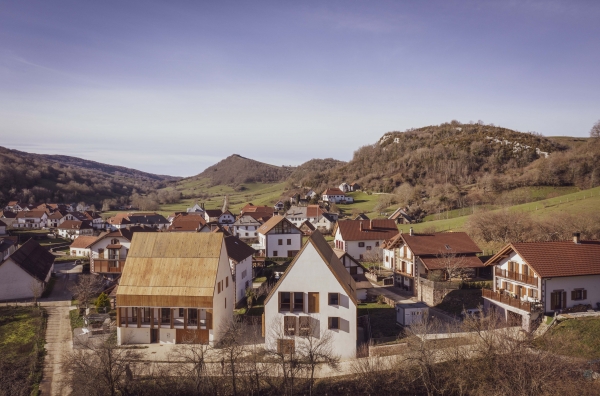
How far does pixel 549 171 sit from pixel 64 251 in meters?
97.5

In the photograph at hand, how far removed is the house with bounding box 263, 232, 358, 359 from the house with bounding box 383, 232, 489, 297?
15807mm

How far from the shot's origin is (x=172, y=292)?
2981 centimetres

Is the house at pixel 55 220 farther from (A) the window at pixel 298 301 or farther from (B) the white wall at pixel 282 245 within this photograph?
(A) the window at pixel 298 301

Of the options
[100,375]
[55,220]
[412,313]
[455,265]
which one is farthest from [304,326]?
[55,220]

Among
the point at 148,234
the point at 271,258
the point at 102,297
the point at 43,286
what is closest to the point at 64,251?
the point at 43,286

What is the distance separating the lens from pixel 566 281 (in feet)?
106

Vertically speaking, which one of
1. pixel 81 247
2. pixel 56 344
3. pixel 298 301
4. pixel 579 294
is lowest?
pixel 56 344

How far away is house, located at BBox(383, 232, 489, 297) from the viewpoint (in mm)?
42438

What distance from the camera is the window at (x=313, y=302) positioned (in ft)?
91.0

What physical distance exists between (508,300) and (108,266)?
1635 inches

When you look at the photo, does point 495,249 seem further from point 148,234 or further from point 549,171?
point 549,171

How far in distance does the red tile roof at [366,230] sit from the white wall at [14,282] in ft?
124

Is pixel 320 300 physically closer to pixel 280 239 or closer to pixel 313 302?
pixel 313 302

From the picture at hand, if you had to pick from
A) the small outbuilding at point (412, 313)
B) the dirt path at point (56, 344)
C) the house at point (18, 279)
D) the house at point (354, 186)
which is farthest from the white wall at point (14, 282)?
the house at point (354, 186)
